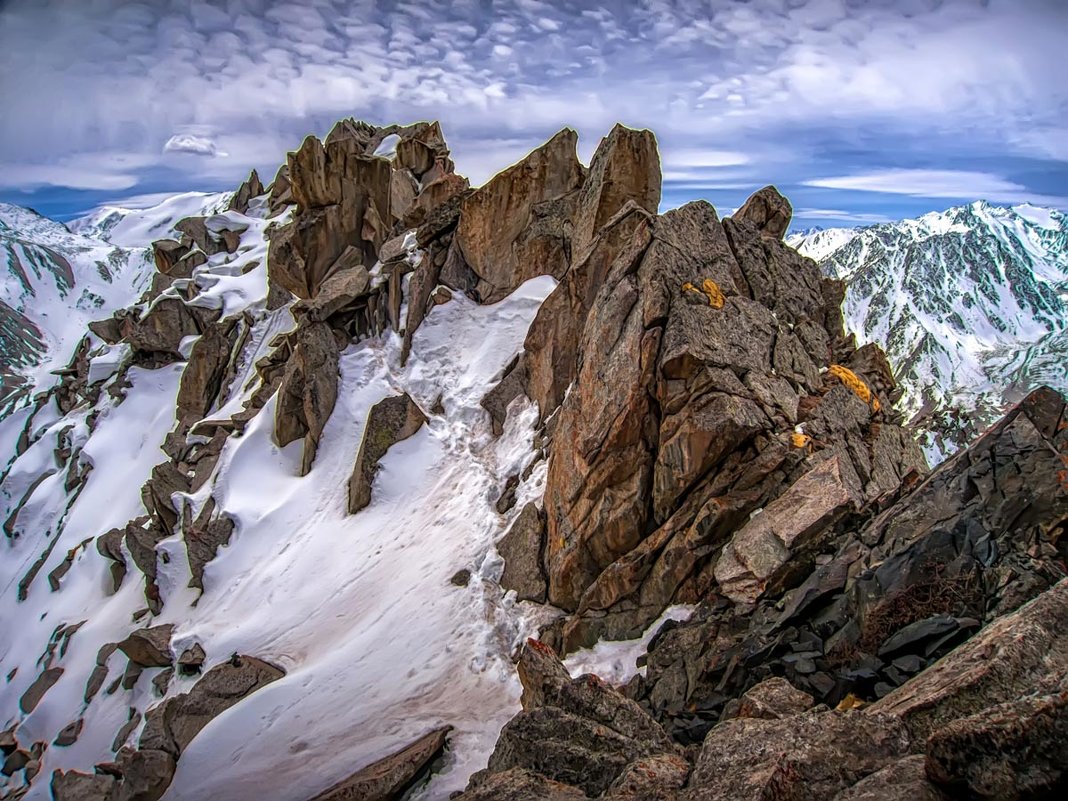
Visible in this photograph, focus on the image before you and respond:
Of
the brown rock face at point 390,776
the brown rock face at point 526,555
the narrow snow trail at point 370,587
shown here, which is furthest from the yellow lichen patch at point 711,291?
the brown rock face at point 390,776

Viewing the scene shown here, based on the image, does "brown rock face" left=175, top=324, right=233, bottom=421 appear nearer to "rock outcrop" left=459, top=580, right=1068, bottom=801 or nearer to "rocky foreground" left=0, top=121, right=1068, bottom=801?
"rocky foreground" left=0, top=121, right=1068, bottom=801

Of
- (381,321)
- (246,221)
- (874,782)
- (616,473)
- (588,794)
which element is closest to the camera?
(874,782)

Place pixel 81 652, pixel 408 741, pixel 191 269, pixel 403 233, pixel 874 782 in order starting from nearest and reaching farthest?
pixel 874 782 → pixel 408 741 → pixel 81 652 → pixel 403 233 → pixel 191 269

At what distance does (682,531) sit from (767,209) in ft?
56.0

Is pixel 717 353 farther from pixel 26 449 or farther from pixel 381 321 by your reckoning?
pixel 26 449

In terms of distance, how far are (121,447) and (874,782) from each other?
5317 centimetres

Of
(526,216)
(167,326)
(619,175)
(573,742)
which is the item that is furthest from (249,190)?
(573,742)

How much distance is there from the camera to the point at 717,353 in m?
16.1

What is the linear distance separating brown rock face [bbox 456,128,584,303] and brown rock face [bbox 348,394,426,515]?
945cm

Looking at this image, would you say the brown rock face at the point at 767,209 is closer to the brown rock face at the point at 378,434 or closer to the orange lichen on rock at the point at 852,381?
the orange lichen on rock at the point at 852,381

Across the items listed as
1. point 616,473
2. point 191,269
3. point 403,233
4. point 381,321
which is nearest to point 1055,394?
point 616,473

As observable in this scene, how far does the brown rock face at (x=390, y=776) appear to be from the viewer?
44.8 feet

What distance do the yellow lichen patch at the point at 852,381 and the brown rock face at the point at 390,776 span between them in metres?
16.3

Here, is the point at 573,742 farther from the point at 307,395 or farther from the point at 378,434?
the point at 307,395
